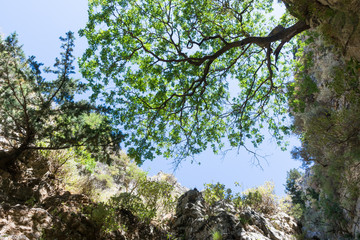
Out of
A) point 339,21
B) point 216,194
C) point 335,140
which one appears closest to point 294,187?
point 216,194

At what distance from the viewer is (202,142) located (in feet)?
35.7

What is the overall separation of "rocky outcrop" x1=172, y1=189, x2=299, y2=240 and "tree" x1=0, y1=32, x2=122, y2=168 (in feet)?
14.6

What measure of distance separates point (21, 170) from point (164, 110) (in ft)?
19.4

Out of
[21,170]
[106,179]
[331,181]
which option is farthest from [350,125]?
[106,179]

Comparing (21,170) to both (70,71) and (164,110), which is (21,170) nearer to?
(70,71)

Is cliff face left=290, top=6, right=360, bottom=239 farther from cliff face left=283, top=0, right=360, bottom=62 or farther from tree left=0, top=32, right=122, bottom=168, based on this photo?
tree left=0, top=32, right=122, bottom=168

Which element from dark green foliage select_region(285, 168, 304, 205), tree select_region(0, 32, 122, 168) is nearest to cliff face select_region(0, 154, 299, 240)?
tree select_region(0, 32, 122, 168)

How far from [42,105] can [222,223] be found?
23.3ft

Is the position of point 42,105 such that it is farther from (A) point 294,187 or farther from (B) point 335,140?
(A) point 294,187

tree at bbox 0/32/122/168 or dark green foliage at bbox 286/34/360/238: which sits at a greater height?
dark green foliage at bbox 286/34/360/238

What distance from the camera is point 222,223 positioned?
8.23 meters

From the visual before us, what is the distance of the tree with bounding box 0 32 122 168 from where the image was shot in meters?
6.52

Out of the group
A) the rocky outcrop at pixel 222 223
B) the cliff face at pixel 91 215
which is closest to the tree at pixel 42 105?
the cliff face at pixel 91 215

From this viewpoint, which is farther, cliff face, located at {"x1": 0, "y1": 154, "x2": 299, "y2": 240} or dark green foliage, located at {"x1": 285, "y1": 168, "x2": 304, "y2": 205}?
dark green foliage, located at {"x1": 285, "y1": 168, "x2": 304, "y2": 205}
